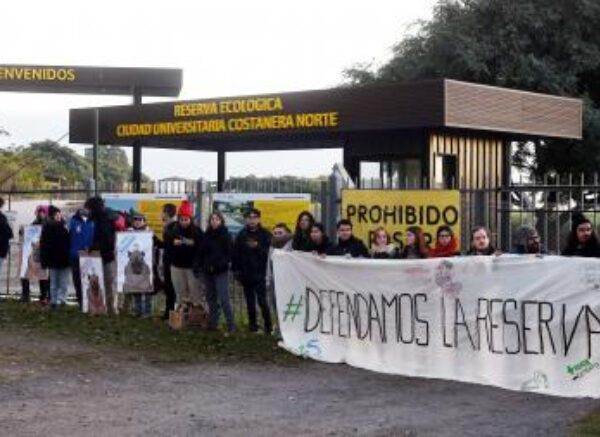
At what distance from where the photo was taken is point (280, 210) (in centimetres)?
1562

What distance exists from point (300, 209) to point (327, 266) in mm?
3010

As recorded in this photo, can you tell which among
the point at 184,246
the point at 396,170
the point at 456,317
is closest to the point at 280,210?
the point at 184,246

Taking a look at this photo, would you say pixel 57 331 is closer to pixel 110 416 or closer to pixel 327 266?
pixel 327 266

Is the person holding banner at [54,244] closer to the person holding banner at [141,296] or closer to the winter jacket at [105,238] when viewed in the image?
the winter jacket at [105,238]

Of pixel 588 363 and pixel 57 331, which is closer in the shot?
pixel 588 363

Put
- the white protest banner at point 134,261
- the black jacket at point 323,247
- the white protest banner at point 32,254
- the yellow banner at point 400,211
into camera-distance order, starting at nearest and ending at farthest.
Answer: the black jacket at point 323,247 < the yellow banner at point 400,211 < the white protest banner at point 134,261 < the white protest banner at point 32,254

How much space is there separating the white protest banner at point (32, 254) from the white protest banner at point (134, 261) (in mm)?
2249

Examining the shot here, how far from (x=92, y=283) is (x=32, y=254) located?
2001 millimetres

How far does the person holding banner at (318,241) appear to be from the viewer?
1296cm

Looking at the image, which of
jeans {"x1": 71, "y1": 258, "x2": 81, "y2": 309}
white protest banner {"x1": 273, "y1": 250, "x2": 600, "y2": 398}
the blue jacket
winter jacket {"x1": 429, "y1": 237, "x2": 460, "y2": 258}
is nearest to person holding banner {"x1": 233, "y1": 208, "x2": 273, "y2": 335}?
white protest banner {"x1": 273, "y1": 250, "x2": 600, "y2": 398}

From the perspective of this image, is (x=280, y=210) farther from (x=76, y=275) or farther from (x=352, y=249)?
(x=76, y=275)

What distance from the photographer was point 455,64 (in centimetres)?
3125

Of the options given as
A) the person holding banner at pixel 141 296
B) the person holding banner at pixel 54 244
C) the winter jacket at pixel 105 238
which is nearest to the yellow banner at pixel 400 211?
the person holding banner at pixel 141 296

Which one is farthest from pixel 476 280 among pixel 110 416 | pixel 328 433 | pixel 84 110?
pixel 84 110
